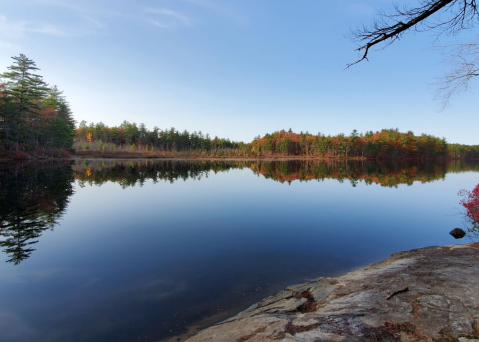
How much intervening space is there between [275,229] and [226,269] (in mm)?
4100

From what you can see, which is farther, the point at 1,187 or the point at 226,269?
the point at 1,187

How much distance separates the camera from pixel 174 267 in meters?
6.45

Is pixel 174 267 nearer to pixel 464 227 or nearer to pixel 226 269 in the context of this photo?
pixel 226 269

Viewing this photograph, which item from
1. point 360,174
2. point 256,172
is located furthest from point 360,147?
point 256,172

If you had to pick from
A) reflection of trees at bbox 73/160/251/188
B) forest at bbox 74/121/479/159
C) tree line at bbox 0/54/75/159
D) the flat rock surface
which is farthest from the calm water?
forest at bbox 74/121/479/159

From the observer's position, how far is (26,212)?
11164mm

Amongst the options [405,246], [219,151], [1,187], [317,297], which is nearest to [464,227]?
[405,246]

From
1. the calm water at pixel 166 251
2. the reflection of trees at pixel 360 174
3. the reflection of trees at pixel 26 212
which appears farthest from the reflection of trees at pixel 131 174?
the reflection of trees at pixel 360 174

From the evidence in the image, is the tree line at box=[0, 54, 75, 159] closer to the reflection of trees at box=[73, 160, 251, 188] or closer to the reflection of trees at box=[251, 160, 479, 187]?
the reflection of trees at box=[73, 160, 251, 188]

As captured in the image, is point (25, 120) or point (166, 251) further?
point (25, 120)

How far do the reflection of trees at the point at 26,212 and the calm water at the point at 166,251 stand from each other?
5cm

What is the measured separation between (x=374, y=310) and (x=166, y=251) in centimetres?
587

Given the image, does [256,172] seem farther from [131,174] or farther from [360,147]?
[360,147]

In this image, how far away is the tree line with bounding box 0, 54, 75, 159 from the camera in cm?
3456
